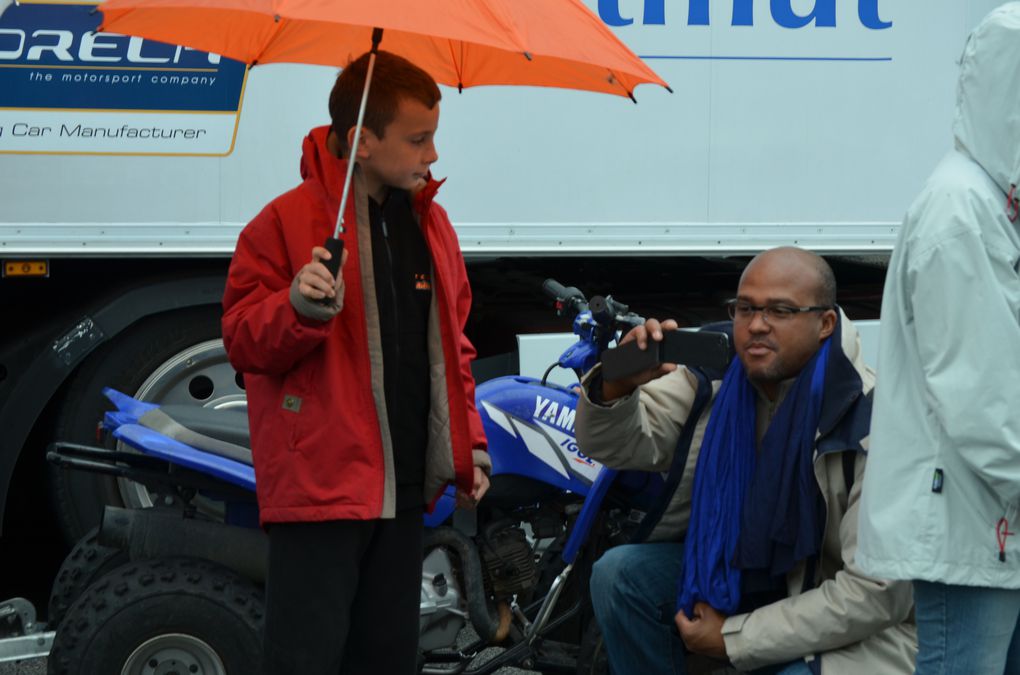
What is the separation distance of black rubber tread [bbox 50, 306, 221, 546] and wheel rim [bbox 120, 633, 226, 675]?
61.8 inches

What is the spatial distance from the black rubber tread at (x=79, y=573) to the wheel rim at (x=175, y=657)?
365mm

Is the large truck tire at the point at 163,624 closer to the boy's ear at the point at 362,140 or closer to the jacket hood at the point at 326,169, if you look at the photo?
the jacket hood at the point at 326,169

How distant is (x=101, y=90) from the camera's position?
5164 mm

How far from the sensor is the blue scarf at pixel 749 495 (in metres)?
2.94

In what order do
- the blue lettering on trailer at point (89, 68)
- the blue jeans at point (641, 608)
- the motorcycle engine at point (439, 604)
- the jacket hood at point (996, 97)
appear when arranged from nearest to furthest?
1. the jacket hood at point (996, 97)
2. the blue jeans at point (641, 608)
3. the motorcycle engine at point (439, 604)
4. the blue lettering on trailer at point (89, 68)

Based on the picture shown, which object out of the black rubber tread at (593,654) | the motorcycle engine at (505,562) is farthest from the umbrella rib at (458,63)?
the black rubber tread at (593,654)

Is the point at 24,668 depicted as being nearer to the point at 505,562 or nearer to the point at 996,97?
the point at 505,562

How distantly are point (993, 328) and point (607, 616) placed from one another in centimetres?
127

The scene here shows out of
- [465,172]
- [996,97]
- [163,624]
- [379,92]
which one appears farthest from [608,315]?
[465,172]

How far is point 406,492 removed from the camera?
3.00 meters

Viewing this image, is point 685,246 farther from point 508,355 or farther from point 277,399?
point 277,399

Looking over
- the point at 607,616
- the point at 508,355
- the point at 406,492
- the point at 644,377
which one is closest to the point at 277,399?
the point at 406,492

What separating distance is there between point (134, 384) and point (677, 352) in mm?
3030

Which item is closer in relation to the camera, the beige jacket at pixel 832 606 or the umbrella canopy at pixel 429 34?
the umbrella canopy at pixel 429 34
